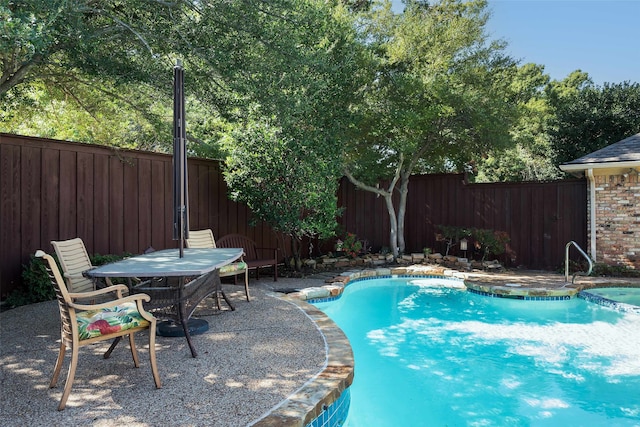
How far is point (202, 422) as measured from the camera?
235cm

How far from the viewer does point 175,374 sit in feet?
10.1

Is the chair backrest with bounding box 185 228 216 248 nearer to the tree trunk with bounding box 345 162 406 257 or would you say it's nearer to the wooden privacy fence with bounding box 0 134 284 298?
the wooden privacy fence with bounding box 0 134 284 298

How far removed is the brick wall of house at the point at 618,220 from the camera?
8172 millimetres

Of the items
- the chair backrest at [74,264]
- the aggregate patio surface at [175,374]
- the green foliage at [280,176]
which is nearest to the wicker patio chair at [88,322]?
the aggregate patio surface at [175,374]

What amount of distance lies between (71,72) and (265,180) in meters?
3.11

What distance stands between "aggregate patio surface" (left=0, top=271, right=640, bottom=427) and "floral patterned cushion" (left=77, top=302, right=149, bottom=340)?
41 centimetres

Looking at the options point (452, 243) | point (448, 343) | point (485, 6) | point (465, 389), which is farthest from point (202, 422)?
point (485, 6)

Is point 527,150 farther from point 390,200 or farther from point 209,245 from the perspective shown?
point 209,245

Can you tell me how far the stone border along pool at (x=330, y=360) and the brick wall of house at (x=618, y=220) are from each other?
4.82ft

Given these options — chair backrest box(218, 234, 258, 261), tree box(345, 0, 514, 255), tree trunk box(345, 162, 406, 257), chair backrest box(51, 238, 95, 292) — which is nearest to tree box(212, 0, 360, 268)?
chair backrest box(218, 234, 258, 261)

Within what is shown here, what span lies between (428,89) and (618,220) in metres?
4.45

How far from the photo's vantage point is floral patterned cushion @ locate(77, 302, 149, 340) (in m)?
2.69

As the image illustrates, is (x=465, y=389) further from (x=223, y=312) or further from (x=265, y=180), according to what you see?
(x=265, y=180)

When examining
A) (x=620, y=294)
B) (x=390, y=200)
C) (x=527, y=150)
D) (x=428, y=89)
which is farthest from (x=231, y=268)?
(x=527, y=150)
